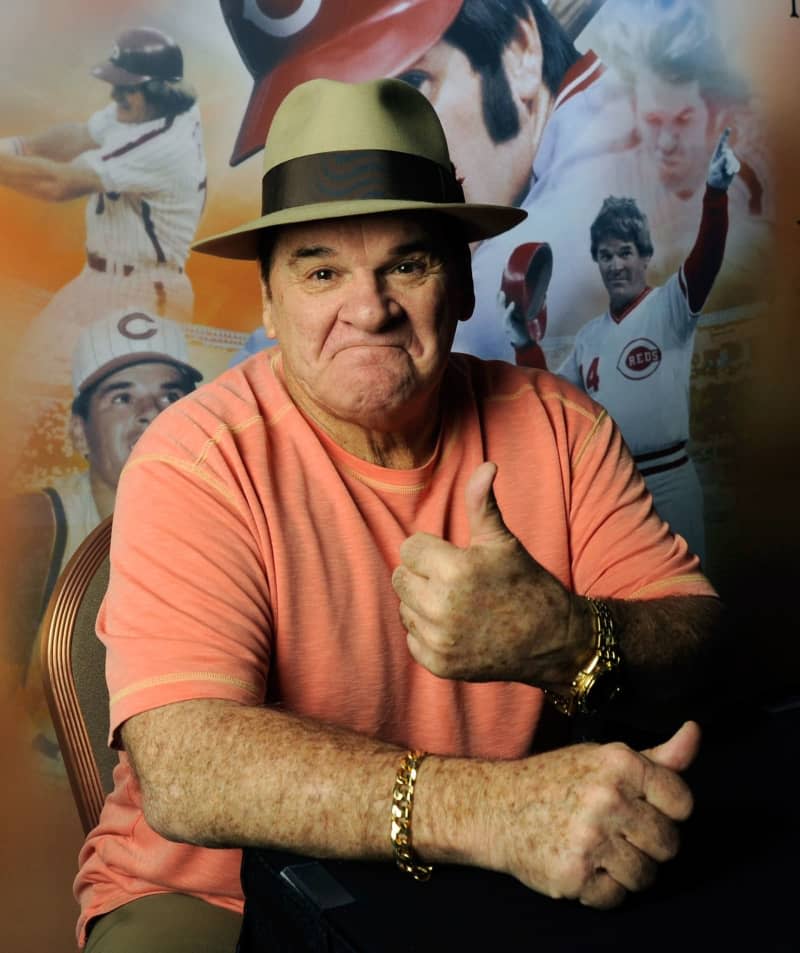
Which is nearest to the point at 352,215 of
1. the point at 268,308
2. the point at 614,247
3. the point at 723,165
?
the point at 268,308

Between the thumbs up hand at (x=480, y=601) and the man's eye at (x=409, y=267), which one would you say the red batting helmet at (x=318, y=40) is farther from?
the thumbs up hand at (x=480, y=601)

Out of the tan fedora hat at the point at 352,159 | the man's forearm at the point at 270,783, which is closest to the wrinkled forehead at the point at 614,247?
the tan fedora hat at the point at 352,159

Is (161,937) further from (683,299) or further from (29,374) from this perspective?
(683,299)

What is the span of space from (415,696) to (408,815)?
0.45 meters

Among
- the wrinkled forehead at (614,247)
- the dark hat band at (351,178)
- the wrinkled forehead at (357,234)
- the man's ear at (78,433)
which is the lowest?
the man's ear at (78,433)

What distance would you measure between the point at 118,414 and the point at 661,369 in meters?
1.39

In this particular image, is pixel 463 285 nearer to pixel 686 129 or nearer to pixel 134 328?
pixel 134 328

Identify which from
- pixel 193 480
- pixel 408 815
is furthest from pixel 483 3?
pixel 408 815

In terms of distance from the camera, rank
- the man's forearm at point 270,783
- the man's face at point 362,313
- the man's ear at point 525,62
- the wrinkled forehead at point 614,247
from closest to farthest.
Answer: the man's forearm at point 270,783, the man's face at point 362,313, the man's ear at point 525,62, the wrinkled forehead at point 614,247

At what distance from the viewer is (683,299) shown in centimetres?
285

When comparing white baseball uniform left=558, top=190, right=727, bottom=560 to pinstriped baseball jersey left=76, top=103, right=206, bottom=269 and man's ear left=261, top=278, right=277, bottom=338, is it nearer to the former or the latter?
pinstriped baseball jersey left=76, top=103, right=206, bottom=269

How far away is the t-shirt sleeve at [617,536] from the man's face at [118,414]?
0.84 metres

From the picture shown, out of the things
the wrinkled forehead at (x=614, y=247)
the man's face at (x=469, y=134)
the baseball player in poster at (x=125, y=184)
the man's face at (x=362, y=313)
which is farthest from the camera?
the wrinkled forehead at (x=614, y=247)

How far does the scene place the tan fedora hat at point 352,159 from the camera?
1404 millimetres
